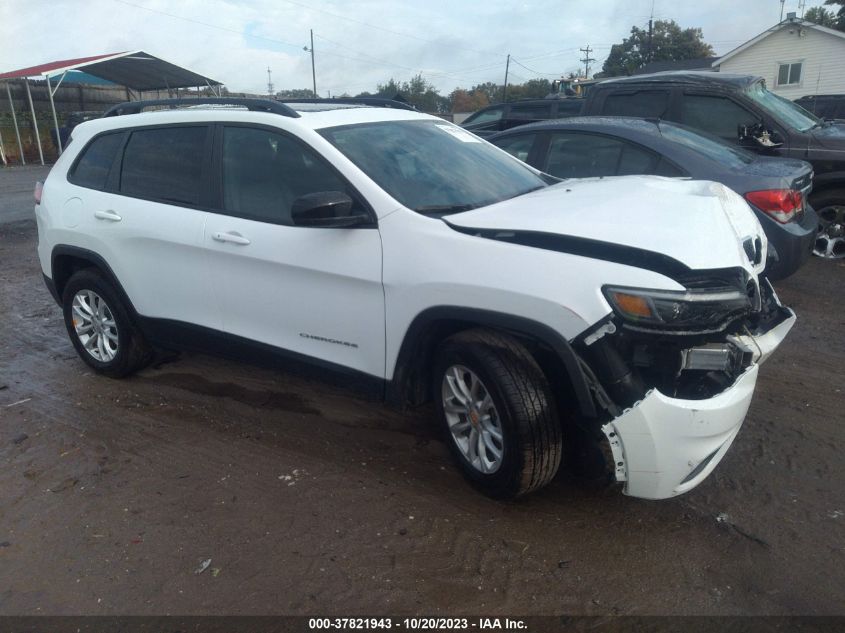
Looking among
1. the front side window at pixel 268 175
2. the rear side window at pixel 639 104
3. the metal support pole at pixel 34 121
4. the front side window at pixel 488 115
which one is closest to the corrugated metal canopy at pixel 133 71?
the metal support pole at pixel 34 121

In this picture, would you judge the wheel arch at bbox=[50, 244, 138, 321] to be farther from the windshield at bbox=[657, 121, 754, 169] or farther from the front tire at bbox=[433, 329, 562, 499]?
the windshield at bbox=[657, 121, 754, 169]

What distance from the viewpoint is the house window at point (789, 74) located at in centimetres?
3170

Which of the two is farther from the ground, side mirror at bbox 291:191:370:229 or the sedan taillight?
side mirror at bbox 291:191:370:229

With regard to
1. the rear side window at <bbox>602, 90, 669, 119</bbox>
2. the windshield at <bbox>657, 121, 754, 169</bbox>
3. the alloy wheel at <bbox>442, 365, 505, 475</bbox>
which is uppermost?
the rear side window at <bbox>602, 90, 669, 119</bbox>

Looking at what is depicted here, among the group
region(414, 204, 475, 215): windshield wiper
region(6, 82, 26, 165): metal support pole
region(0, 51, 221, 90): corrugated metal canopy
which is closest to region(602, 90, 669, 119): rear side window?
region(414, 204, 475, 215): windshield wiper

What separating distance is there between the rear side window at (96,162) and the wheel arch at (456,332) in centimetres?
270

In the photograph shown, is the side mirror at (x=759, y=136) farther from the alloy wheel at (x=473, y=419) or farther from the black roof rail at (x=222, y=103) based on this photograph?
the alloy wheel at (x=473, y=419)

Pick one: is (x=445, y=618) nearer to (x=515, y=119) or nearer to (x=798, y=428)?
(x=798, y=428)

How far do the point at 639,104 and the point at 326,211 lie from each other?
594cm

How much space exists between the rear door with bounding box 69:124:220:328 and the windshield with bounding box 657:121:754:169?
4.02m

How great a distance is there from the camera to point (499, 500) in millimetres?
3316

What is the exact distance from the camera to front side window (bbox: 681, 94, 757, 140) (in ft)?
24.3

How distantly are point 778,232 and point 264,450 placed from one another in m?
4.28

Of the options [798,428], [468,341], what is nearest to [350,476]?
[468,341]
